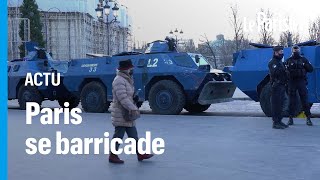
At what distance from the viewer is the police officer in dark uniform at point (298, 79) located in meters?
12.5

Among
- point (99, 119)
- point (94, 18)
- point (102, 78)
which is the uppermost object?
point (94, 18)

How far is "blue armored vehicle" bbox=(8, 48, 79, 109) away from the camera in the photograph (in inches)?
803

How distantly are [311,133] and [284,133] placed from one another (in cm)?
55

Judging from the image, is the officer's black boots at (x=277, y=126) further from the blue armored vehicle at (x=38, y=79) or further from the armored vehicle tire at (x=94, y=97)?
the blue armored vehicle at (x=38, y=79)

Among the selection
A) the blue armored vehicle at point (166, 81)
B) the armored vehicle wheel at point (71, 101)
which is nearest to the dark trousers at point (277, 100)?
the blue armored vehicle at point (166, 81)

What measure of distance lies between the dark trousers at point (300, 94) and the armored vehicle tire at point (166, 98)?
4.45 m

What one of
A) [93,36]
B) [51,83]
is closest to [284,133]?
[51,83]

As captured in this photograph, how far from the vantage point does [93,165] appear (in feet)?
26.6

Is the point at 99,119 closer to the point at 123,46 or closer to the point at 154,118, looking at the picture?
the point at 154,118

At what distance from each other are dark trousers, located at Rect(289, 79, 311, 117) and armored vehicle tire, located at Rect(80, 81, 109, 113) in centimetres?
733

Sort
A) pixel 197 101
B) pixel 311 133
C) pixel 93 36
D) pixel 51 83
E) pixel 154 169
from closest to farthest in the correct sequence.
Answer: pixel 154 169
pixel 311 133
pixel 197 101
pixel 51 83
pixel 93 36

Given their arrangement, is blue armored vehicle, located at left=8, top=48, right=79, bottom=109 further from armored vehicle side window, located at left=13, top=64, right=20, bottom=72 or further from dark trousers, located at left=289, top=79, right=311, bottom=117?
dark trousers, located at left=289, top=79, right=311, bottom=117

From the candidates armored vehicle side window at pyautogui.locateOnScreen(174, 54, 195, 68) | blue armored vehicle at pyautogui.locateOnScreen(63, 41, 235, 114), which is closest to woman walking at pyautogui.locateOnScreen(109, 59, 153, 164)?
blue armored vehicle at pyautogui.locateOnScreen(63, 41, 235, 114)

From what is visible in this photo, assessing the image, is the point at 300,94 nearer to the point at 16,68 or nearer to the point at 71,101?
the point at 71,101
